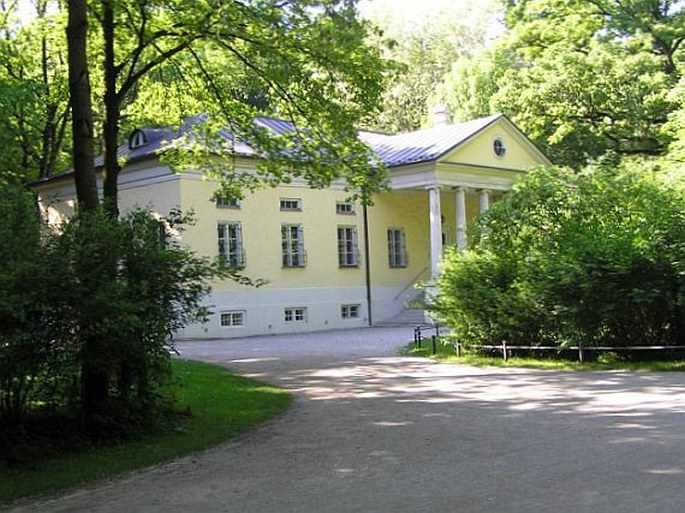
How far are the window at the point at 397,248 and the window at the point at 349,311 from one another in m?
2.89

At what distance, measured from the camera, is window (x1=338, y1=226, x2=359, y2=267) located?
3391 cm

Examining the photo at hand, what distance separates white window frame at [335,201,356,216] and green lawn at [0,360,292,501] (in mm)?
18616

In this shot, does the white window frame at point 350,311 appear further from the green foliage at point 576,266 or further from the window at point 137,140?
the green foliage at point 576,266

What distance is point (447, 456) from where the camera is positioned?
8.22 meters

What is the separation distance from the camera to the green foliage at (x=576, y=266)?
1570 cm

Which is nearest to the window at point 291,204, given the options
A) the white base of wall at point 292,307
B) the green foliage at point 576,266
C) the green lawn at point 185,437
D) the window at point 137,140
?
the white base of wall at point 292,307

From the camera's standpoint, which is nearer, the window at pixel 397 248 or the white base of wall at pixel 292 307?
the white base of wall at pixel 292 307

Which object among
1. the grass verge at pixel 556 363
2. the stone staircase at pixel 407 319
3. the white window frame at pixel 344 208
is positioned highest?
the white window frame at pixel 344 208

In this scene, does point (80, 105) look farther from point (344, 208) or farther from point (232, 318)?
point (344, 208)

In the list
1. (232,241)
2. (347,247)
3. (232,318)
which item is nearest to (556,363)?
(232,318)

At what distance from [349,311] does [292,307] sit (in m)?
3.14

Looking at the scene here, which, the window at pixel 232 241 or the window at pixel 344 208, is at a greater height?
the window at pixel 344 208

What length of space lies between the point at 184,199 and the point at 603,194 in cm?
1530

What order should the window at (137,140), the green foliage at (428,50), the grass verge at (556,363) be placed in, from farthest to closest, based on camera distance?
the green foliage at (428,50) < the window at (137,140) < the grass verge at (556,363)
